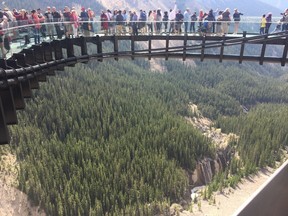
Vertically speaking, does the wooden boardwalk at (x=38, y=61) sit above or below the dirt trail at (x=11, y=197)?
above

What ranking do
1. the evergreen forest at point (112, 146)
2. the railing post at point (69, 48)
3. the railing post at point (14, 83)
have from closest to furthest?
the railing post at point (14, 83) < the railing post at point (69, 48) < the evergreen forest at point (112, 146)

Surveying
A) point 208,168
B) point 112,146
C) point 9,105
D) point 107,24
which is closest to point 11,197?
point 112,146

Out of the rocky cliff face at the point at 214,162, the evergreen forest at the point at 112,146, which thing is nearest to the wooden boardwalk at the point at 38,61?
the evergreen forest at the point at 112,146

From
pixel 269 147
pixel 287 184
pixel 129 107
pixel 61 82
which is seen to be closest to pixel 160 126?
pixel 129 107

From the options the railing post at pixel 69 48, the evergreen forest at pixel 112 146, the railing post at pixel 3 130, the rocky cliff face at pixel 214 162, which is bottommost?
the rocky cliff face at pixel 214 162

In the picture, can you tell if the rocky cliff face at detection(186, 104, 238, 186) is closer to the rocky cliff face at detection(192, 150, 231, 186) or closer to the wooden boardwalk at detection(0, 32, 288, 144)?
the rocky cliff face at detection(192, 150, 231, 186)

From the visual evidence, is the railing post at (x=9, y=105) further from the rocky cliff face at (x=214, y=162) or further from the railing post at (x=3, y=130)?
the rocky cliff face at (x=214, y=162)

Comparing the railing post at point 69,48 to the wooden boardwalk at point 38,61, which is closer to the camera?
the wooden boardwalk at point 38,61

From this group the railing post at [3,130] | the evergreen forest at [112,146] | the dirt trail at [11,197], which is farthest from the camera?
the evergreen forest at [112,146]

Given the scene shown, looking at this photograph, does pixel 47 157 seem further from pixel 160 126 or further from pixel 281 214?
pixel 281 214
